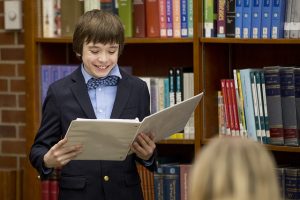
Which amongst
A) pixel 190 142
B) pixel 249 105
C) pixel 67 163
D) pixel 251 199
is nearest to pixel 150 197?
pixel 190 142

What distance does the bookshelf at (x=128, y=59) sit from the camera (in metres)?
3.38

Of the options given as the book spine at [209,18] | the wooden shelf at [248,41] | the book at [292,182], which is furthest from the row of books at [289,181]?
the book spine at [209,18]

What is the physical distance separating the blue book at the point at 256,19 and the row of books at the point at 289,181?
1.95 ft

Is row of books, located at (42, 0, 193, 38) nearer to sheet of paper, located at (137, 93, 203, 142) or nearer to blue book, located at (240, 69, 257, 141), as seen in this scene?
blue book, located at (240, 69, 257, 141)

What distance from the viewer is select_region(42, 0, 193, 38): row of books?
3.39 metres

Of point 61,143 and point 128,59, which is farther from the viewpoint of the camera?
point 128,59

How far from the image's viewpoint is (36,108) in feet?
11.7

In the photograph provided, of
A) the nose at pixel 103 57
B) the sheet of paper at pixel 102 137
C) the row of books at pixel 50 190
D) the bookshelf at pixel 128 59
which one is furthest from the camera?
the row of books at pixel 50 190

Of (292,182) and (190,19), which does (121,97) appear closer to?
(190,19)

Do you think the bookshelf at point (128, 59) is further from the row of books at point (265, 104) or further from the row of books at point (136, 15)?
the row of books at point (265, 104)

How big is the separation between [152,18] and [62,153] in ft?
4.02

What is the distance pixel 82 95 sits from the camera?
2.56 m

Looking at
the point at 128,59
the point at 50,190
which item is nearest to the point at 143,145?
the point at 50,190

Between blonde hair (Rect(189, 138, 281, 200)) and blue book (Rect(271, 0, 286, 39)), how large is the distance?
1.94 m
